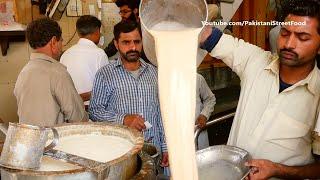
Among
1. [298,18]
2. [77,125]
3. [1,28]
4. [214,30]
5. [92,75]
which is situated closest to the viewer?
[77,125]

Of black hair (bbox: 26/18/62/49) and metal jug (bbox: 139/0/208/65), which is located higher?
metal jug (bbox: 139/0/208/65)

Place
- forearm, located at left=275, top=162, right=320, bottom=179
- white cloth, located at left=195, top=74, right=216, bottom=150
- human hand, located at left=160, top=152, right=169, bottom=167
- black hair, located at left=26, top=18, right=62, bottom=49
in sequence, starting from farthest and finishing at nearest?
1. white cloth, located at left=195, top=74, right=216, bottom=150
2. black hair, located at left=26, top=18, right=62, bottom=49
3. human hand, located at left=160, top=152, right=169, bottom=167
4. forearm, located at left=275, top=162, right=320, bottom=179

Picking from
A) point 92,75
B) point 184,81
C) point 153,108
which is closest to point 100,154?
point 184,81

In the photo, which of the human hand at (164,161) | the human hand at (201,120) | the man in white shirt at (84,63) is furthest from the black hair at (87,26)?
the human hand at (164,161)

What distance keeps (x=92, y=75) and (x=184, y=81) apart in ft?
6.95

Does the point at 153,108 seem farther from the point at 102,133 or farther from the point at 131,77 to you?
the point at 102,133

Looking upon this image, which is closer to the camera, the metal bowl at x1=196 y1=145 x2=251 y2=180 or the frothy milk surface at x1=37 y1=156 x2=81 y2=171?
the frothy milk surface at x1=37 y1=156 x2=81 y2=171

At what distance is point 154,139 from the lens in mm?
2850

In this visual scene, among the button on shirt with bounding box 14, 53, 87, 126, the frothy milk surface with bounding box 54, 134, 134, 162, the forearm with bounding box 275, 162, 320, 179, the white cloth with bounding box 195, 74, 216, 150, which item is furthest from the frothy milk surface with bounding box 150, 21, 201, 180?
the white cloth with bounding box 195, 74, 216, 150

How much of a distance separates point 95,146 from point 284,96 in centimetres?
90

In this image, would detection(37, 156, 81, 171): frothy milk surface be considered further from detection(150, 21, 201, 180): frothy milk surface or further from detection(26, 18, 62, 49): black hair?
detection(26, 18, 62, 49): black hair

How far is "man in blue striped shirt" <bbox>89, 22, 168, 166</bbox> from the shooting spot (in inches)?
110

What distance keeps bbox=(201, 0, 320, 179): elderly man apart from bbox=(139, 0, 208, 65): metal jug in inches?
11.0

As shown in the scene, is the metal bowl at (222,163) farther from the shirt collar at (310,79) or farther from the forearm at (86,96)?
the forearm at (86,96)
